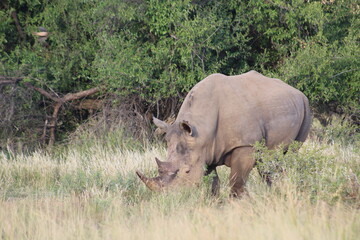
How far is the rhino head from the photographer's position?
8.49 metres

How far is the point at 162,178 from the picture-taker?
335 inches

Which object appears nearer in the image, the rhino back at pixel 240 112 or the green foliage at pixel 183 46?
the rhino back at pixel 240 112

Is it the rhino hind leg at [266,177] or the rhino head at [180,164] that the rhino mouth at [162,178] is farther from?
the rhino hind leg at [266,177]

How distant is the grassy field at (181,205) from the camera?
231 inches

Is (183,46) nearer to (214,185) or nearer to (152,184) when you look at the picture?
(214,185)

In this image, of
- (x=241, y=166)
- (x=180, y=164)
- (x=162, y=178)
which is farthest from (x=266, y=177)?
(x=162, y=178)

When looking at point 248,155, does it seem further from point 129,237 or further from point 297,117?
point 129,237

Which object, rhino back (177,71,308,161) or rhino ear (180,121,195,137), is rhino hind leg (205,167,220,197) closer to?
rhino back (177,71,308,161)

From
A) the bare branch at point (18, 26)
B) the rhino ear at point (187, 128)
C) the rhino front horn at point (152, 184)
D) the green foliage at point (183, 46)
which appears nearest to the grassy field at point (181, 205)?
the rhino front horn at point (152, 184)

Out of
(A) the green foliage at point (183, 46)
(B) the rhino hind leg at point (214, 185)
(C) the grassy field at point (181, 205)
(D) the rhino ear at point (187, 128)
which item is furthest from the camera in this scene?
(A) the green foliage at point (183, 46)

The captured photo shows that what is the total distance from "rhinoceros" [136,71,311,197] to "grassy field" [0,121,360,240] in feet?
0.90

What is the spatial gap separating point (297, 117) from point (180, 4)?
4420 millimetres

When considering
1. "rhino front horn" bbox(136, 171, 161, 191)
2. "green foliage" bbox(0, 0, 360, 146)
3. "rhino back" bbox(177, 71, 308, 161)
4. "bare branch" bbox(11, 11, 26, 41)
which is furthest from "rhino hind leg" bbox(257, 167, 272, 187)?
"bare branch" bbox(11, 11, 26, 41)

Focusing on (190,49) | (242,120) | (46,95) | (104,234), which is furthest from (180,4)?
(104,234)
